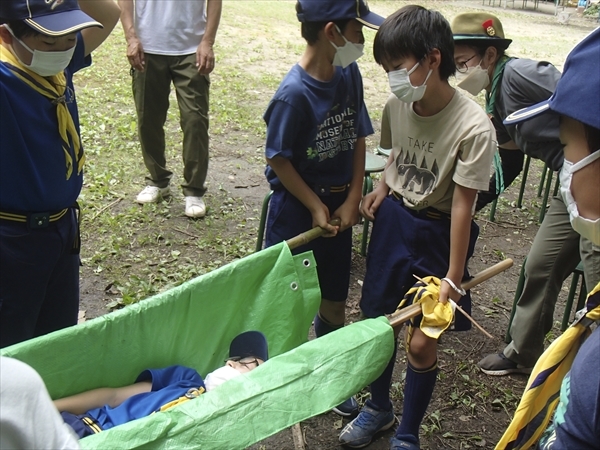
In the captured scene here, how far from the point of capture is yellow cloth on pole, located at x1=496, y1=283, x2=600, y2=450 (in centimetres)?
146

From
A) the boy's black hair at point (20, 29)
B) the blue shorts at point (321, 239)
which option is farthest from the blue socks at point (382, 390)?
the boy's black hair at point (20, 29)

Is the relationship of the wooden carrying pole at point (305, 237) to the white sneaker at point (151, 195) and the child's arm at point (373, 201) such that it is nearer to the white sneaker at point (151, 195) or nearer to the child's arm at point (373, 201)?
the child's arm at point (373, 201)

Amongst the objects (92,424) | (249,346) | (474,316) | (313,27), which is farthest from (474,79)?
(92,424)

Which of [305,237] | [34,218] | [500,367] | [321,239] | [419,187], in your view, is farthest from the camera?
[500,367]

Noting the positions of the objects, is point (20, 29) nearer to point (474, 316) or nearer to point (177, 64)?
point (177, 64)

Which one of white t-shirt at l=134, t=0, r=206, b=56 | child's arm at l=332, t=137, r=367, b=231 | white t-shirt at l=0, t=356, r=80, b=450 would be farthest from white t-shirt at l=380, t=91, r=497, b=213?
white t-shirt at l=134, t=0, r=206, b=56

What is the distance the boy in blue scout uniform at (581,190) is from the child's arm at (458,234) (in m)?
0.72

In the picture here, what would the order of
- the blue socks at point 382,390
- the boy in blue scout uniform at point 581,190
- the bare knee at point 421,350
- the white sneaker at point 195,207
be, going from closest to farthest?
the boy in blue scout uniform at point 581,190
the bare knee at point 421,350
the blue socks at point 382,390
the white sneaker at point 195,207

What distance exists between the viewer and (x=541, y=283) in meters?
2.97

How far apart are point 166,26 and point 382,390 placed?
2.91 meters

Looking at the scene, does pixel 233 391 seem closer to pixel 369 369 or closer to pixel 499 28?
pixel 369 369

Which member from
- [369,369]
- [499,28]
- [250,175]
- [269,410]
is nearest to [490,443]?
[369,369]

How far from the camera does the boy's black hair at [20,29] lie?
191cm

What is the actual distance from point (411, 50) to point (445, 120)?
0.27m
